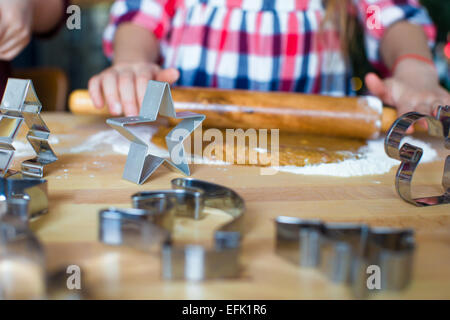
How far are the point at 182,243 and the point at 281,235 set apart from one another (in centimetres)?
9

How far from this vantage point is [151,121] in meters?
0.59

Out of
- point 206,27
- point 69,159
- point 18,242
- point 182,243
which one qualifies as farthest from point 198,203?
point 206,27

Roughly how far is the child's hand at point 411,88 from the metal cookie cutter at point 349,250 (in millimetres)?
533

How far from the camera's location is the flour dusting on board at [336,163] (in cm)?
65

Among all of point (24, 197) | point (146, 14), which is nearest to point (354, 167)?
point (24, 197)

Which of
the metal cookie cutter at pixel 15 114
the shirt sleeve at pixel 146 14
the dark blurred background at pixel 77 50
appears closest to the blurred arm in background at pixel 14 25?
the shirt sleeve at pixel 146 14

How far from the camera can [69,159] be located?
0.69 metres

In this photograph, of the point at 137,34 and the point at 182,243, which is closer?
the point at 182,243

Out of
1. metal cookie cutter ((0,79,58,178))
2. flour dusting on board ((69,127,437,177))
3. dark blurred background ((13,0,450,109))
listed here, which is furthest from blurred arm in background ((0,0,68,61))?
dark blurred background ((13,0,450,109))

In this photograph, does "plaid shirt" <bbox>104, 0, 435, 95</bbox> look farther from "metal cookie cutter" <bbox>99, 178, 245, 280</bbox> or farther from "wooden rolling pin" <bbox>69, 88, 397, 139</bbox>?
"metal cookie cutter" <bbox>99, 178, 245, 280</bbox>

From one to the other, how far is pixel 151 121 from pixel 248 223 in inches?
8.6

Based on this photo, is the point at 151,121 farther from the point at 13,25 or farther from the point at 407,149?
the point at 13,25

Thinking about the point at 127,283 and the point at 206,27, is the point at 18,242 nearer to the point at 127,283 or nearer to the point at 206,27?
the point at 127,283

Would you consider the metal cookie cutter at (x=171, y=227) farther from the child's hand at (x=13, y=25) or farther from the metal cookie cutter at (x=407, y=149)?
the child's hand at (x=13, y=25)
